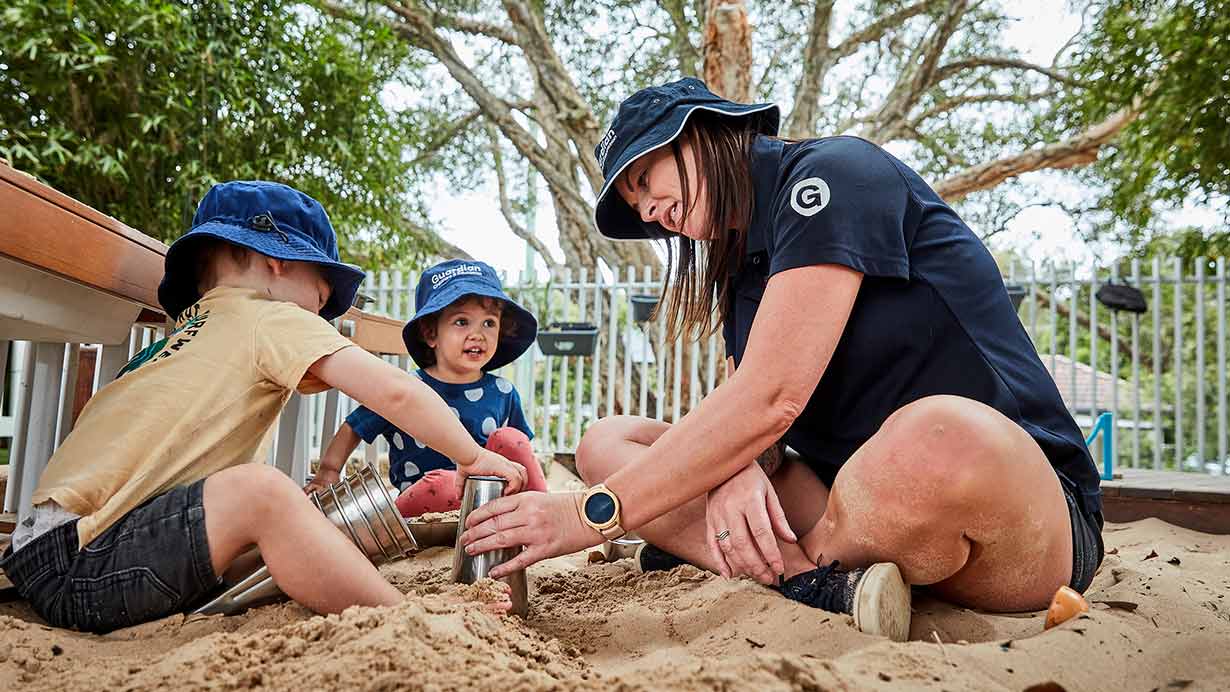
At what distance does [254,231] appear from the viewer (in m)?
1.87

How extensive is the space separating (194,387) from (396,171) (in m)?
6.43

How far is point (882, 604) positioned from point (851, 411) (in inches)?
17.8

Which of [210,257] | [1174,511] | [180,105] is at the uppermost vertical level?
[180,105]

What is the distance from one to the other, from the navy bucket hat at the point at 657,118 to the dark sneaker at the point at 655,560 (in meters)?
0.85

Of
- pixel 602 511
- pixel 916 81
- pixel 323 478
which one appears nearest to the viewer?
pixel 602 511

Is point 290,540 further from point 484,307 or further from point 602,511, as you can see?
point 484,307

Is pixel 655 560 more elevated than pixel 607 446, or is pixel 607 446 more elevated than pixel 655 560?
A: pixel 607 446

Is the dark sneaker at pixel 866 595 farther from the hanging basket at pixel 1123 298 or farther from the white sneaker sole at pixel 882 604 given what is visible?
the hanging basket at pixel 1123 298

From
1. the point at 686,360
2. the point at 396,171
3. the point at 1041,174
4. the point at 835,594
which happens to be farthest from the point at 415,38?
the point at 835,594

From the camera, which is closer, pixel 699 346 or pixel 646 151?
pixel 646 151

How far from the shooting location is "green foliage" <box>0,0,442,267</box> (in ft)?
17.4

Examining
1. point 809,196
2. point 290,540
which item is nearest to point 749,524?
point 809,196

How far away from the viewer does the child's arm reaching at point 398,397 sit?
168 centimetres

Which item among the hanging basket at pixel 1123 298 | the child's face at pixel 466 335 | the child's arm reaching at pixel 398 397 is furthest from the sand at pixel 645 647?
the hanging basket at pixel 1123 298
